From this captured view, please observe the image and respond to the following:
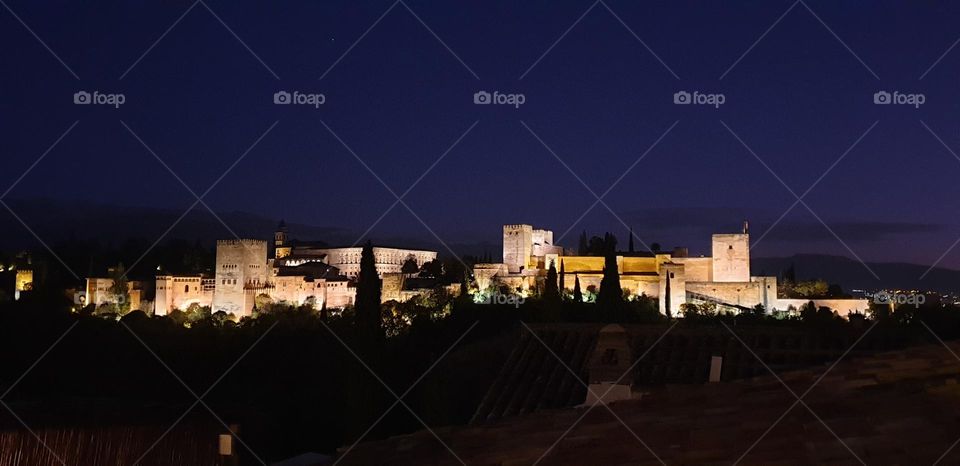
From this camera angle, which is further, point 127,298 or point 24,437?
point 127,298

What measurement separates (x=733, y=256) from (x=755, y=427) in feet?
121

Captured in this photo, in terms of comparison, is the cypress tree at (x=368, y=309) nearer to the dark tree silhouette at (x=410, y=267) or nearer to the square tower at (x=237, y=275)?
the square tower at (x=237, y=275)

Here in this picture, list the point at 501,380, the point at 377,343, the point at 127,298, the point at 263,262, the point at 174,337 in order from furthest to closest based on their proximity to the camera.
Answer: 1. the point at 263,262
2. the point at 127,298
3. the point at 174,337
4. the point at 377,343
5. the point at 501,380

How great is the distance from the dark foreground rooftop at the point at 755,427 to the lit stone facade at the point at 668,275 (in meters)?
32.0

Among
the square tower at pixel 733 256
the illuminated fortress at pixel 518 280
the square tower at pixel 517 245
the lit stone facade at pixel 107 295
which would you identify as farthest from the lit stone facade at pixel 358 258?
the square tower at pixel 733 256

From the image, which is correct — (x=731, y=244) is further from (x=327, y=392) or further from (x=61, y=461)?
(x=61, y=461)

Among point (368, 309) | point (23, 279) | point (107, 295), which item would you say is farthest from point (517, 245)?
point (23, 279)

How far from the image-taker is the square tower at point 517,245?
131 feet

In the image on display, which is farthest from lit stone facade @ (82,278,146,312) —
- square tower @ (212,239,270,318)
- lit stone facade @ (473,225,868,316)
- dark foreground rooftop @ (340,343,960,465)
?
dark foreground rooftop @ (340,343,960,465)

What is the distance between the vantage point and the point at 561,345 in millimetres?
8508

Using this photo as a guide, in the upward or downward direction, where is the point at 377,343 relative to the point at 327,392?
upward

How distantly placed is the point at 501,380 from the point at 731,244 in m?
31.6

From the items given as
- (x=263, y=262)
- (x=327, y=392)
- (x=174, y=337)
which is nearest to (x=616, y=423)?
(x=327, y=392)

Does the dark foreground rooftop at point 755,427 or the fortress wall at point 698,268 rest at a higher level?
the fortress wall at point 698,268
